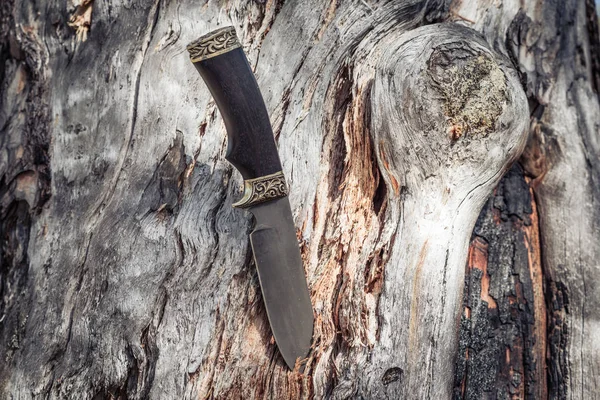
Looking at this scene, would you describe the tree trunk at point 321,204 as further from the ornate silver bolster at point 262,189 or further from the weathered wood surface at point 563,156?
the ornate silver bolster at point 262,189

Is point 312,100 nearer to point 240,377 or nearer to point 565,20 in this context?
point 240,377

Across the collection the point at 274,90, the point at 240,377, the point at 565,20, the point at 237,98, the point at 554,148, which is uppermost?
the point at 565,20

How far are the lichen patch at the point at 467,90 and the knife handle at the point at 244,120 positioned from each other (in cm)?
58

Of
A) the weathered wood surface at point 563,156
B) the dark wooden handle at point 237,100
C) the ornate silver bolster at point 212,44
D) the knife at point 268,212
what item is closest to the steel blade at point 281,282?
the knife at point 268,212

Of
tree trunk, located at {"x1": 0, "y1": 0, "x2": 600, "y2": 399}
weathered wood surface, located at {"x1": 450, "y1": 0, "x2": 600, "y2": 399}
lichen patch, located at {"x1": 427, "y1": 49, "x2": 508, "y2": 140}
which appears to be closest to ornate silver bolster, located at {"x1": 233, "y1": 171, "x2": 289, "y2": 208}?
tree trunk, located at {"x1": 0, "y1": 0, "x2": 600, "y2": 399}

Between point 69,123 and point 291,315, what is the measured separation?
1158 mm

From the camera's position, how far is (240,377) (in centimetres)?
171

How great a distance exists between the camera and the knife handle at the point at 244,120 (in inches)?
62.4

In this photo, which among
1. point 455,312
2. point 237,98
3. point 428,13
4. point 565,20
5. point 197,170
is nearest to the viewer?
point 237,98

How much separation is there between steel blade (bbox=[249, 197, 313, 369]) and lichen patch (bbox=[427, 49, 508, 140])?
2.05 feet

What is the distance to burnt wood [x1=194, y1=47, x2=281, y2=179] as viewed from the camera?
1.60 m

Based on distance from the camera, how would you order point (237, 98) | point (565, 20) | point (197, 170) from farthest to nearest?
point (565, 20), point (197, 170), point (237, 98)

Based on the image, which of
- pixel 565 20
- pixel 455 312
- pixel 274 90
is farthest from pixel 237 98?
pixel 565 20

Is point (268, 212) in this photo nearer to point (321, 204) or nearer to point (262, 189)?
point (262, 189)
